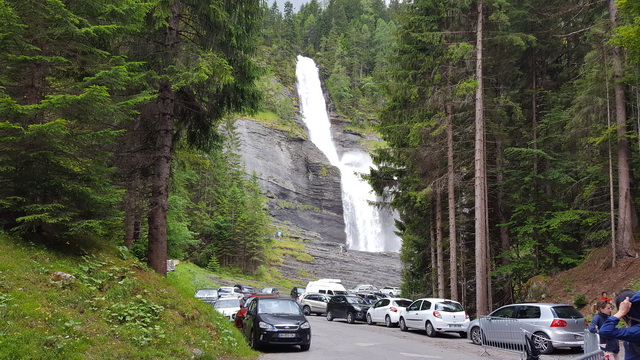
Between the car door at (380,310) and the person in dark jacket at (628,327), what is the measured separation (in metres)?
17.7

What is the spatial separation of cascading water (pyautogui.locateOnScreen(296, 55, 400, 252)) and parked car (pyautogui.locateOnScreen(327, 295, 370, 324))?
29.1m

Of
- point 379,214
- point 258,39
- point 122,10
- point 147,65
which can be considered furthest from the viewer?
point 379,214

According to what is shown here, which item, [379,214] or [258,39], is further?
[379,214]

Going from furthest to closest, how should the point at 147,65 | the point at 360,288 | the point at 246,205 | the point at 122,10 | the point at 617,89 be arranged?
the point at 246,205, the point at 360,288, the point at 617,89, the point at 147,65, the point at 122,10

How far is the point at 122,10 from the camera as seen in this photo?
10047 mm

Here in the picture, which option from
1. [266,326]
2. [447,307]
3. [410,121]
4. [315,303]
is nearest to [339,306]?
[315,303]

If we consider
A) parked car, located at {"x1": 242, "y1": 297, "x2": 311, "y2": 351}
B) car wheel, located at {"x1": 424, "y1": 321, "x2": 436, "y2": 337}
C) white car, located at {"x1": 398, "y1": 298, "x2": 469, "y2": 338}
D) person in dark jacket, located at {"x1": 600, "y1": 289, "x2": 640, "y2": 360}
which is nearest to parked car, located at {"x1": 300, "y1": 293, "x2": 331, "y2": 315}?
white car, located at {"x1": 398, "y1": 298, "x2": 469, "y2": 338}

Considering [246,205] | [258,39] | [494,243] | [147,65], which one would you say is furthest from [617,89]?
[246,205]

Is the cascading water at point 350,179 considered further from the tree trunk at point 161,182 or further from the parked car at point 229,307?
the tree trunk at point 161,182

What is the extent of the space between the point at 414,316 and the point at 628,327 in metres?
14.9

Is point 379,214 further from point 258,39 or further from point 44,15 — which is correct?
point 44,15

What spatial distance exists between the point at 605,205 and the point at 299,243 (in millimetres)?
46276

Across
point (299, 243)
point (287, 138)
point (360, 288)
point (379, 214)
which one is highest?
point (287, 138)

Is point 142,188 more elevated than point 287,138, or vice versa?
point 287,138
